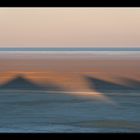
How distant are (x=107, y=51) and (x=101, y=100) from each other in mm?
30766

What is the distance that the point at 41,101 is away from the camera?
8.30 m

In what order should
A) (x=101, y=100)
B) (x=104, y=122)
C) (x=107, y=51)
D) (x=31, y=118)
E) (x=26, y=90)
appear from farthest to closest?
(x=107, y=51) < (x=26, y=90) < (x=101, y=100) < (x=31, y=118) < (x=104, y=122)

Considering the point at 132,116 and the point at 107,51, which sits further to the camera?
the point at 107,51

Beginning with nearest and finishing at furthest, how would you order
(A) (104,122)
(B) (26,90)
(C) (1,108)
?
(A) (104,122) < (C) (1,108) < (B) (26,90)

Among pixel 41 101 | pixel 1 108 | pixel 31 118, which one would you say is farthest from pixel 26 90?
pixel 31 118

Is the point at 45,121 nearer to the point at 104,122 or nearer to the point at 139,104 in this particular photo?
the point at 104,122

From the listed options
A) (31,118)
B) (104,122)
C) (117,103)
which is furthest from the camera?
(117,103)

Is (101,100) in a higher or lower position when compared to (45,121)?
lower

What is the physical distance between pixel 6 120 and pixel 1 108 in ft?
4.42
